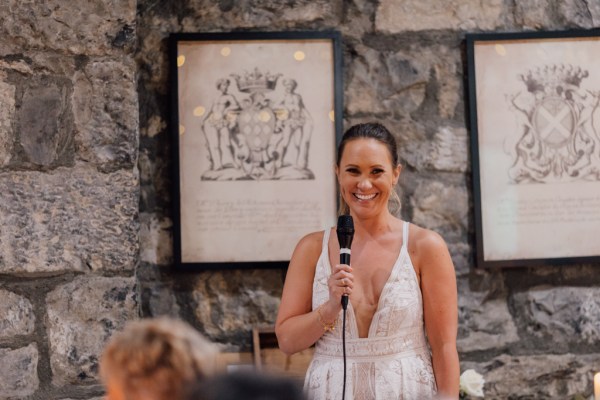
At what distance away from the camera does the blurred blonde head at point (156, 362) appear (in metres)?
1.13

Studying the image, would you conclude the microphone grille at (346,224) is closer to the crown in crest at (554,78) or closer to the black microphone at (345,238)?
the black microphone at (345,238)

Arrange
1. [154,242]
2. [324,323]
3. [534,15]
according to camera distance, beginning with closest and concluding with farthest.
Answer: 1. [324,323]
2. [154,242]
3. [534,15]

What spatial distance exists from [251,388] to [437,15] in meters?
2.71

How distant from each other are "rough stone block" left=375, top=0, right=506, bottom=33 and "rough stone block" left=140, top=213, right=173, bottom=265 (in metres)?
1.16

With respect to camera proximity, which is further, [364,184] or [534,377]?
[534,377]

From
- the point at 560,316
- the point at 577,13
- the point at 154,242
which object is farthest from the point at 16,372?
the point at 577,13

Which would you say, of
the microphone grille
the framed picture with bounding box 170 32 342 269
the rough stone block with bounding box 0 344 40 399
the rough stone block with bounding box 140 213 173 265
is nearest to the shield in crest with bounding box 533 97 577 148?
the framed picture with bounding box 170 32 342 269

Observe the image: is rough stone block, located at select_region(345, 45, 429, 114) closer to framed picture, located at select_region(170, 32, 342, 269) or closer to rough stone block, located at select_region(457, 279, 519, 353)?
framed picture, located at select_region(170, 32, 342, 269)

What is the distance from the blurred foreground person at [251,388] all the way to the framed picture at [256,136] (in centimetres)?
234

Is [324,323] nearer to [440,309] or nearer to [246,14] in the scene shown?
[440,309]

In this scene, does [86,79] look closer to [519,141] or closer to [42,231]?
[42,231]

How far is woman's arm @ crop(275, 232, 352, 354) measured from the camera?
239cm

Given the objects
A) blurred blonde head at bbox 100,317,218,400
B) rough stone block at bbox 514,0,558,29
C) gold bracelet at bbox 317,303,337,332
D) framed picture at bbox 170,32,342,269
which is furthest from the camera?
rough stone block at bbox 514,0,558,29

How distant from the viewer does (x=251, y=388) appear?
0.92 meters
